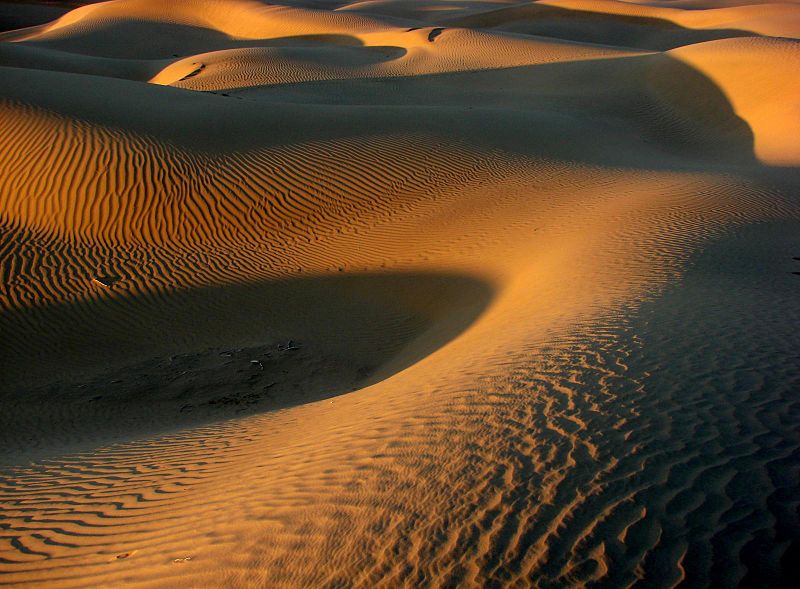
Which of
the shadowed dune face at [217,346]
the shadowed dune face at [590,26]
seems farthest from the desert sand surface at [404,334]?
the shadowed dune face at [590,26]

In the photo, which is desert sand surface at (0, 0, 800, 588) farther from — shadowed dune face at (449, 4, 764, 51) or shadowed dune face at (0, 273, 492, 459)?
shadowed dune face at (449, 4, 764, 51)

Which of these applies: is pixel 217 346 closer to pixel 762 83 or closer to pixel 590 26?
pixel 762 83

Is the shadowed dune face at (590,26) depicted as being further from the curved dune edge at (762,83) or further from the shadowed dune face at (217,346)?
the shadowed dune face at (217,346)

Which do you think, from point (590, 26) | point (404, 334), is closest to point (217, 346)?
point (404, 334)

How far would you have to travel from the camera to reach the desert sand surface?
321cm

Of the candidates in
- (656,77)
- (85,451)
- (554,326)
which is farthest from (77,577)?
(656,77)

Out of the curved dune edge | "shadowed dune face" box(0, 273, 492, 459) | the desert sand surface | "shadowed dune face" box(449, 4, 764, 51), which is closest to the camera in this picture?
the desert sand surface

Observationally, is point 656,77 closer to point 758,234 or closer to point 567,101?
point 567,101

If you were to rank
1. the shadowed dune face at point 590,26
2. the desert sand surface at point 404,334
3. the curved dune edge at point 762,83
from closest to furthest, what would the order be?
1. the desert sand surface at point 404,334
2. the curved dune edge at point 762,83
3. the shadowed dune face at point 590,26

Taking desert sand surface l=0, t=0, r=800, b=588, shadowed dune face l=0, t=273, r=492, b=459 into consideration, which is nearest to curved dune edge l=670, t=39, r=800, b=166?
desert sand surface l=0, t=0, r=800, b=588

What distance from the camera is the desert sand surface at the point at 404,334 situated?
3.21 meters

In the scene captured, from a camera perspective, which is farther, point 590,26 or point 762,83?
point 590,26

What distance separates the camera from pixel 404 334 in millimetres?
8633

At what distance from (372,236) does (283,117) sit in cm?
538
